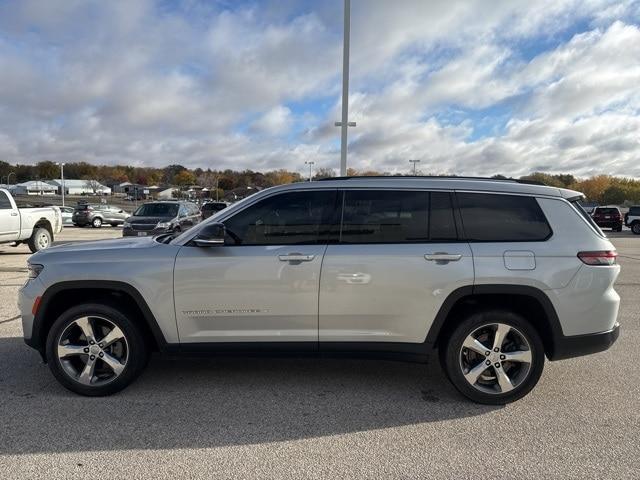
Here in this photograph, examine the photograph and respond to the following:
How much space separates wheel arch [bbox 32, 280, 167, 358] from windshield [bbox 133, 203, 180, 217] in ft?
41.6

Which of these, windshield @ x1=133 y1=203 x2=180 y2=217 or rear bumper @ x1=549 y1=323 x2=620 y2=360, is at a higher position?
windshield @ x1=133 y1=203 x2=180 y2=217

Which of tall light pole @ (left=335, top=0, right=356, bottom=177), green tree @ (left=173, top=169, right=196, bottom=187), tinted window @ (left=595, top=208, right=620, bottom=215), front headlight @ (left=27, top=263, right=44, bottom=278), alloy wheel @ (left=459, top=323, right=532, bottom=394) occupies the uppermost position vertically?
green tree @ (left=173, top=169, right=196, bottom=187)

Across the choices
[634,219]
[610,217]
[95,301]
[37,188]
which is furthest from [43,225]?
[37,188]

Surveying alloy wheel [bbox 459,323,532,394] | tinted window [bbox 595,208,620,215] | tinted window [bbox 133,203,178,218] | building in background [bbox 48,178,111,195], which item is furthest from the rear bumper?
building in background [bbox 48,178,111,195]

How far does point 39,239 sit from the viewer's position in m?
12.8

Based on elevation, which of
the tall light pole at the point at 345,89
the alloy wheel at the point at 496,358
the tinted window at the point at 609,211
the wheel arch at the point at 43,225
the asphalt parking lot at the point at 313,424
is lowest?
the asphalt parking lot at the point at 313,424

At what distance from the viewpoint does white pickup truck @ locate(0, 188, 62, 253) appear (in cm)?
1185

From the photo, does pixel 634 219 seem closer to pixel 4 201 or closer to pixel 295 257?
pixel 295 257

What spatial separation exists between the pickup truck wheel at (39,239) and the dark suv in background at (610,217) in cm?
3004

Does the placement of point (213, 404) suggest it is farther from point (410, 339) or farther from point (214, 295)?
point (410, 339)

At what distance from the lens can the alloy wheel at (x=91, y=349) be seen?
3.76 metres

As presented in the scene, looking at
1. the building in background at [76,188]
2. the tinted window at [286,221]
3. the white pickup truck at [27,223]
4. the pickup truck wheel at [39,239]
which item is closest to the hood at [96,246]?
the tinted window at [286,221]

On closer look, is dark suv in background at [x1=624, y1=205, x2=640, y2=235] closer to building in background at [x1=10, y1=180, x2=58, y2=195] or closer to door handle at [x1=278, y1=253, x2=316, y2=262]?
door handle at [x1=278, y1=253, x2=316, y2=262]

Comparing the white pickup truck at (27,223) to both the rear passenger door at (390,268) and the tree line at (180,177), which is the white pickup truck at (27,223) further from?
the tree line at (180,177)
